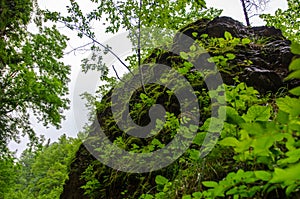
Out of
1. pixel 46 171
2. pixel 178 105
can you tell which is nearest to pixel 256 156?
pixel 178 105

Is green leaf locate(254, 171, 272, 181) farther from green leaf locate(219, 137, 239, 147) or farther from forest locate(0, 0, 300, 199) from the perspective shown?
green leaf locate(219, 137, 239, 147)

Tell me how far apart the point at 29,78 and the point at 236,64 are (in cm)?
644

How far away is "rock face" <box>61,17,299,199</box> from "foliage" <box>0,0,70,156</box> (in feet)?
15.6

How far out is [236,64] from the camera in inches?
112

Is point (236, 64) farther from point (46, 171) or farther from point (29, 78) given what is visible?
point (46, 171)

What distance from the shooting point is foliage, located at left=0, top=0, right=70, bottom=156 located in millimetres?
7637

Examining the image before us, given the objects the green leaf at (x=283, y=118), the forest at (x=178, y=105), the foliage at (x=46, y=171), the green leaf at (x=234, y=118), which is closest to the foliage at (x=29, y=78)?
the foliage at (x=46, y=171)

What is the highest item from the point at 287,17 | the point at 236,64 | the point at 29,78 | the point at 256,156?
the point at 287,17

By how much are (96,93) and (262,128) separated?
4.01m

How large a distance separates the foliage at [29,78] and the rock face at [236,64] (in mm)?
4740

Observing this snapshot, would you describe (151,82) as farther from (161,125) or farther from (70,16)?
(70,16)

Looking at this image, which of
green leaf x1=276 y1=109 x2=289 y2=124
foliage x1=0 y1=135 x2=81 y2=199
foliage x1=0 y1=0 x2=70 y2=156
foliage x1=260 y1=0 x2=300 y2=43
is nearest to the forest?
green leaf x1=276 y1=109 x2=289 y2=124

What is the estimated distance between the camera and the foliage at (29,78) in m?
7.64

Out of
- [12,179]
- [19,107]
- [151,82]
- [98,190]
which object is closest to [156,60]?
[151,82]
